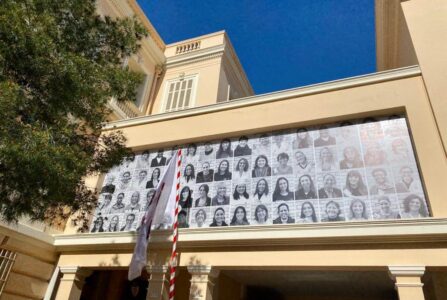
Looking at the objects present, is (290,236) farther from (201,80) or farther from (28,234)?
(201,80)

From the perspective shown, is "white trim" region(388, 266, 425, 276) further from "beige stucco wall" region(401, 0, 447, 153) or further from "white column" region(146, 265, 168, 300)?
"white column" region(146, 265, 168, 300)

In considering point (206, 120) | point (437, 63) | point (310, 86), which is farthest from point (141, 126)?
point (437, 63)

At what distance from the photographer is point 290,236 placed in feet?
24.3

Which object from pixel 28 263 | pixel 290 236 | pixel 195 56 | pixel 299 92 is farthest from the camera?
pixel 195 56

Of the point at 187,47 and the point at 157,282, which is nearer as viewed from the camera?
the point at 157,282

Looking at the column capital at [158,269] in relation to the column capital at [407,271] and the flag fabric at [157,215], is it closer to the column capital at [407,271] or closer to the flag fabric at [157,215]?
the flag fabric at [157,215]

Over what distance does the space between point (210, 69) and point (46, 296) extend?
1057cm

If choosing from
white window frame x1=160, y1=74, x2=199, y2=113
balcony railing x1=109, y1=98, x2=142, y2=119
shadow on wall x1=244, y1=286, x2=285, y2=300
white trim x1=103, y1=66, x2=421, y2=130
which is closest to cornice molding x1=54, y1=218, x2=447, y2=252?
white trim x1=103, y1=66, x2=421, y2=130

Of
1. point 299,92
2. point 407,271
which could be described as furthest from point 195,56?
point 407,271

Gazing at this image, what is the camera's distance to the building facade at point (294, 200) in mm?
7098

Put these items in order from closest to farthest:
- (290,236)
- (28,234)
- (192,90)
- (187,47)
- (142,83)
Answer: (290,236) → (28,234) → (192,90) → (142,83) → (187,47)

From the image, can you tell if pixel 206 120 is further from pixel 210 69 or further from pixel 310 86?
pixel 210 69

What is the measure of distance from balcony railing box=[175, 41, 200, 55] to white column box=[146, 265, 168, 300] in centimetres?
1117

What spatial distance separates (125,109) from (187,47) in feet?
16.7
